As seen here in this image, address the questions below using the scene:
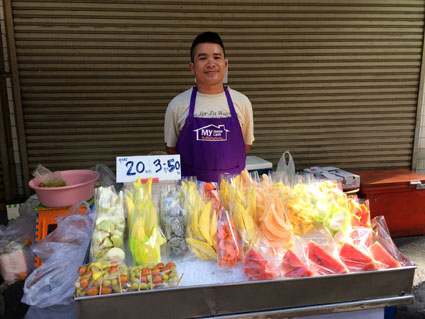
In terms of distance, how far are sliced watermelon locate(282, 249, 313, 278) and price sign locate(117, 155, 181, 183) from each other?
942mm

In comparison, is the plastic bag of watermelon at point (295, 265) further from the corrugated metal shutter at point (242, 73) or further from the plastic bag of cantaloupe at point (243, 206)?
the corrugated metal shutter at point (242, 73)

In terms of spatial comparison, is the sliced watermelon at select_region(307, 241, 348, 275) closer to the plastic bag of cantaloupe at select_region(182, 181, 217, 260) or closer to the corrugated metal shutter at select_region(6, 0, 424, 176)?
the plastic bag of cantaloupe at select_region(182, 181, 217, 260)

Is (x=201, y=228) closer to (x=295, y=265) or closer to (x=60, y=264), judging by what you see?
(x=295, y=265)

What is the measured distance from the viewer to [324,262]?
1427 millimetres

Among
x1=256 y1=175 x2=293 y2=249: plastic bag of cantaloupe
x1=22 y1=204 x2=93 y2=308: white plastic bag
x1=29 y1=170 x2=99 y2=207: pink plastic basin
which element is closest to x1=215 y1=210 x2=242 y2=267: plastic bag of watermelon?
x1=256 y1=175 x2=293 y2=249: plastic bag of cantaloupe

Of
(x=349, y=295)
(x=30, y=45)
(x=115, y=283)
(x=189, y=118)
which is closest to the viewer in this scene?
(x=115, y=283)

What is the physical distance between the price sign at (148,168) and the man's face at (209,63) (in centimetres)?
76

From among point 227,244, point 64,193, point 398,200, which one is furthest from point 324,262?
point 398,200

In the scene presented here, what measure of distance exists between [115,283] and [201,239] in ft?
1.45

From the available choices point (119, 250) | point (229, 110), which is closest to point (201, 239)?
point (119, 250)

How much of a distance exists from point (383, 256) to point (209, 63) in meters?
1.72

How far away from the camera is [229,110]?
276cm

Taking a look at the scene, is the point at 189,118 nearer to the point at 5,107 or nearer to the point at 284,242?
the point at 284,242

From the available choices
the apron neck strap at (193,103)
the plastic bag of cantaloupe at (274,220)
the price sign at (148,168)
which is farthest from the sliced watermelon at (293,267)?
the apron neck strap at (193,103)
